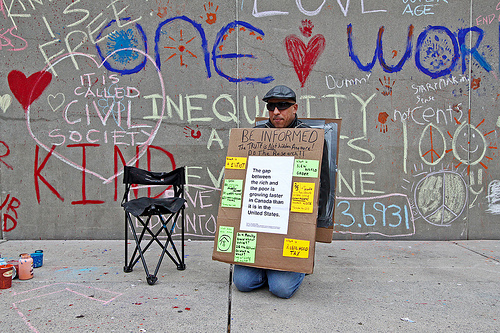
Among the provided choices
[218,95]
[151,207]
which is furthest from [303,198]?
[218,95]

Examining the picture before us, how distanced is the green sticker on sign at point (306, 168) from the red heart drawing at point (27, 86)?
3.45 m

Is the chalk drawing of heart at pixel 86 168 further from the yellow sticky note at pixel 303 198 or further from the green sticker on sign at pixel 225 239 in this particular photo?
the yellow sticky note at pixel 303 198

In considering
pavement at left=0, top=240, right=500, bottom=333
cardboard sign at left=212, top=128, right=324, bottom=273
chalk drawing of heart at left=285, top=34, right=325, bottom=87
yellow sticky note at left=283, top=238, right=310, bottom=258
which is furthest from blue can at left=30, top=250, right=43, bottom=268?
chalk drawing of heart at left=285, top=34, right=325, bottom=87

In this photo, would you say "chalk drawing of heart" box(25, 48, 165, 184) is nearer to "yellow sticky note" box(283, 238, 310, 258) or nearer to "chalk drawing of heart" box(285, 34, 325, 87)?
"chalk drawing of heart" box(285, 34, 325, 87)

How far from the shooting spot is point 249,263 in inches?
108

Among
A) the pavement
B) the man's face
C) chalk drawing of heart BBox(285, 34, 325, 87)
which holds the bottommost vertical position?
the pavement

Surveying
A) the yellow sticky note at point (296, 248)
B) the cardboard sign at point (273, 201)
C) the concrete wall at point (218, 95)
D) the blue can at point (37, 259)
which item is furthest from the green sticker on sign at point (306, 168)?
the blue can at point (37, 259)

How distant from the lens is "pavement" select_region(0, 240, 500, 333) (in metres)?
2.35

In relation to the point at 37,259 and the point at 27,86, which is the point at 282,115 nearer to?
the point at 37,259

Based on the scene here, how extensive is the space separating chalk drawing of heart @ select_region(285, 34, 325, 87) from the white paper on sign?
2.03m

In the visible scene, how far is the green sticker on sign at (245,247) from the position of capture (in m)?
2.76

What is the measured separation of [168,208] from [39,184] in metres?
2.33

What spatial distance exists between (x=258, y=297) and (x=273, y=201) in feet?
2.41

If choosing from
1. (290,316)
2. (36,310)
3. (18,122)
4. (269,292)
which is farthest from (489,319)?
(18,122)
